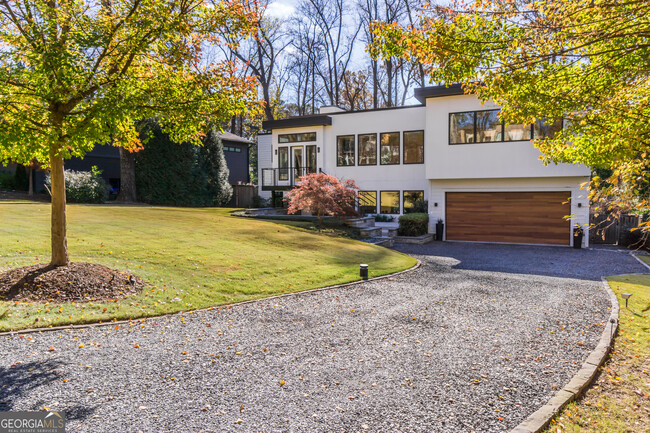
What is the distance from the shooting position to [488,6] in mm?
5137

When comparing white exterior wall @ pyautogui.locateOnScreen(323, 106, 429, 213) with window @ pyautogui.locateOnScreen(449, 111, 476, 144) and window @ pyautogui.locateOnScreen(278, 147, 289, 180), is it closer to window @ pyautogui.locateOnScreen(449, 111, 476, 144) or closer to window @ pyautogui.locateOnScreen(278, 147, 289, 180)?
window @ pyautogui.locateOnScreen(449, 111, 476, 144)

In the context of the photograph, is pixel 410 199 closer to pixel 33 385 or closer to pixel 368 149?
pixel 368 149

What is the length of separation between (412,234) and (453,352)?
41.3 ft

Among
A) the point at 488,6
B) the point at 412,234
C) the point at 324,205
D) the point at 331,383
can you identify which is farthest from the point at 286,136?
the point at 331,383

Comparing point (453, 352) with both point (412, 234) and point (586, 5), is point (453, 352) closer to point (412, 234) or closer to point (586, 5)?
point (586, 5)

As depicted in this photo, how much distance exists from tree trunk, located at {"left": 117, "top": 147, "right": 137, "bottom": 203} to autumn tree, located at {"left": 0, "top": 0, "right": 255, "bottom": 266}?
1576 cm

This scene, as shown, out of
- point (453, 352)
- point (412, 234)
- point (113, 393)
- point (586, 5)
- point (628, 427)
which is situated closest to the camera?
point (628, 427)

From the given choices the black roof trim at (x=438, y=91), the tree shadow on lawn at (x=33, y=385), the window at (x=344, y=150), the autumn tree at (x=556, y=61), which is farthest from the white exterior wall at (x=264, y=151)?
the tree shadow on lawn at (x=33, y=385)

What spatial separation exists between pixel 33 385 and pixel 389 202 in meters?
17.3

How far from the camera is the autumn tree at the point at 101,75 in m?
5.25

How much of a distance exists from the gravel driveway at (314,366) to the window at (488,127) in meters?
10.3

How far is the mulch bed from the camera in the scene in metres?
5.99

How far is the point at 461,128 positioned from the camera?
17141 mm

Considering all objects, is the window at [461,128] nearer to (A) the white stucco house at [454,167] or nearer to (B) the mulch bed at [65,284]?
(A) the white stucco house at [454,167]
